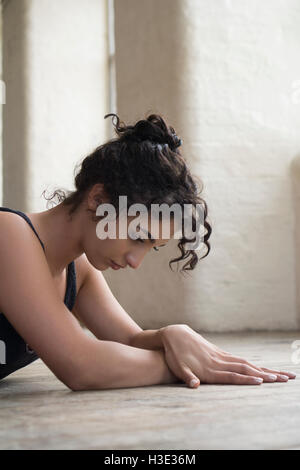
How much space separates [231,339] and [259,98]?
175cm

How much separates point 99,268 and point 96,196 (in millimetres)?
183

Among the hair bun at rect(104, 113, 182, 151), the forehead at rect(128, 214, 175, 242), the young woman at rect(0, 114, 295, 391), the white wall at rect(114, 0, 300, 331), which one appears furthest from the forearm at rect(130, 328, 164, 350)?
the white wall at rect(114, 0, 300, 331)

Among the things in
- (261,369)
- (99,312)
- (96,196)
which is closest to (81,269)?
(99,312)

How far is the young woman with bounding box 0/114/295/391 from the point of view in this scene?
4.70 ft

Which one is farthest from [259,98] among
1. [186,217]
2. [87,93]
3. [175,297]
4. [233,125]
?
[186,217]

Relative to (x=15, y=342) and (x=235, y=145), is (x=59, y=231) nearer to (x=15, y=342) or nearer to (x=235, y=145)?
(x=15, y=342)

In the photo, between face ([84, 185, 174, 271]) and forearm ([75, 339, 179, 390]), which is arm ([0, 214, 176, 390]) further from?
face ([84, 185, 174, 271])

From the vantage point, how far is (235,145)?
13.6 feet

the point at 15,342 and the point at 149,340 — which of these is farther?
the point at 149,340

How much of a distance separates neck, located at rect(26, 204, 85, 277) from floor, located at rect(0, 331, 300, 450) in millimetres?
380

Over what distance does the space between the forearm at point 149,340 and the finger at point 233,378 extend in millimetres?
177

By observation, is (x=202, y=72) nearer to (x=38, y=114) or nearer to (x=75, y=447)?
(x=38, y=114)

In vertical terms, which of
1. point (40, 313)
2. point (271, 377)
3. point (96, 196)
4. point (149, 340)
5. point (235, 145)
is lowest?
point (271, 377)

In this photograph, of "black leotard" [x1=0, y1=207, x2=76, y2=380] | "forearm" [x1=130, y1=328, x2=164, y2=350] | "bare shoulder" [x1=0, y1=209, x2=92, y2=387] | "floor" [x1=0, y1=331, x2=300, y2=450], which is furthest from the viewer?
"forearm" [x1=130, y1=328, x2=164, y2=350]
